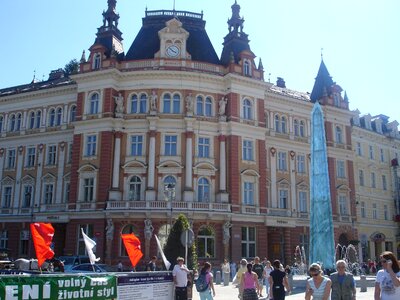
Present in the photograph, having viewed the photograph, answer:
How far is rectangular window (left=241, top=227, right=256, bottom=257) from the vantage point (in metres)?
41.1

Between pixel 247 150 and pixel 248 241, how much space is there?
838cm

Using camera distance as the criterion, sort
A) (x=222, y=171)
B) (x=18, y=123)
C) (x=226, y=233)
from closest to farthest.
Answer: (x=226, y=233) < (x=222, y=171) < (x=18, y=123)

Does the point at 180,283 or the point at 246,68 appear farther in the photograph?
the point at 246,68

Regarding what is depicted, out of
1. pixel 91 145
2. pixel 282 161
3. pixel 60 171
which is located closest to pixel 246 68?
pixel 282 161

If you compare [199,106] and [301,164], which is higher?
[199,106]

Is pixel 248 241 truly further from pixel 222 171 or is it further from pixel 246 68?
pixel 246 68

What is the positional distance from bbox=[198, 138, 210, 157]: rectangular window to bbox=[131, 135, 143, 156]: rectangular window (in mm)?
5314

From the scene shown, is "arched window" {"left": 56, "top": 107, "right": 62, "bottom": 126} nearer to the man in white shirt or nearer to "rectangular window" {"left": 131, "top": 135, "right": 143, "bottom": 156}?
"rectangular window" {"left": 131, "top": 135, "right": 143, "bottom": 156}

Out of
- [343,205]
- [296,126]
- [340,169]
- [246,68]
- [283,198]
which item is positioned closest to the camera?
[246,68]

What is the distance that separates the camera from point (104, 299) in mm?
11383

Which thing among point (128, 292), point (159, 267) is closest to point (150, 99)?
point (159, 267)

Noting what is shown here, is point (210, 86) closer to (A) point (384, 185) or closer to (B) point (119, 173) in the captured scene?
(B) point (119, 173)

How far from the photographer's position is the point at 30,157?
155 feet

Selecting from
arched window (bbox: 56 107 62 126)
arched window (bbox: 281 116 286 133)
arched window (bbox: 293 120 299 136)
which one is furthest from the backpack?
arched window (bbox: 293 120 299 136)
